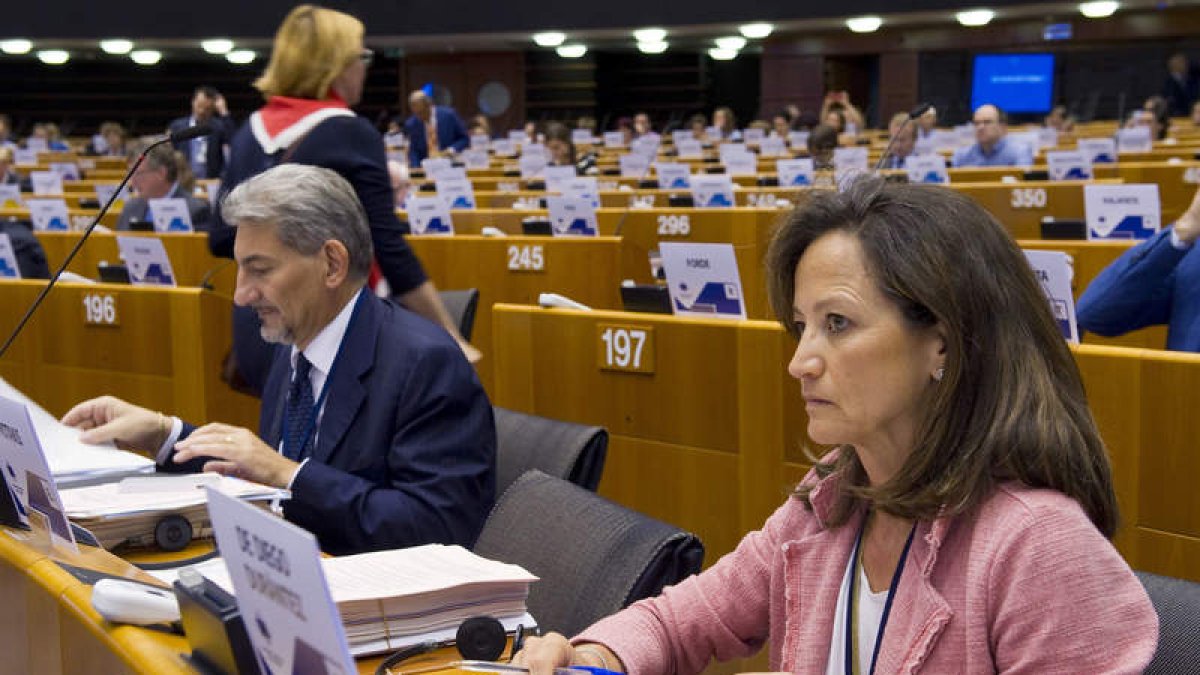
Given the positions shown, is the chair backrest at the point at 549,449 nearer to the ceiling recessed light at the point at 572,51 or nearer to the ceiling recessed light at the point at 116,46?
the ceiling recessed light at the point at 116,46

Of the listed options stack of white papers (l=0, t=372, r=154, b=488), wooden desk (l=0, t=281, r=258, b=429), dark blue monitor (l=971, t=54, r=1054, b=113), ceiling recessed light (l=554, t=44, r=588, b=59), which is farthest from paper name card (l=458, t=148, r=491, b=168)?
stack of white papers (l=0, t=372, r=154, b=488)

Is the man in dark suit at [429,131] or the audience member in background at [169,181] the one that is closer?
the audience member in background at [169,181]

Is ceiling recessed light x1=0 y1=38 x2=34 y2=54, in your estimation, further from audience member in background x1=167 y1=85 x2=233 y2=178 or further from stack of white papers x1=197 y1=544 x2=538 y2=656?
stack of white papers x1=197 y1=544 x2=538 y2=656

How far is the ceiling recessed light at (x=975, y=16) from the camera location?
19.5 metres

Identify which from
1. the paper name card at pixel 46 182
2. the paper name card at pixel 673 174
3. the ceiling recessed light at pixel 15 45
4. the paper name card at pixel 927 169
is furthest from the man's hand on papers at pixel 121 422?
the ceiling recessed light at pixel 15 45

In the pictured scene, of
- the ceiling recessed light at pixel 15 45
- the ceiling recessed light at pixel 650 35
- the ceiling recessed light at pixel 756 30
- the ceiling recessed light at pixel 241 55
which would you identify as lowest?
the ceiling recessed light at pixel 15 45

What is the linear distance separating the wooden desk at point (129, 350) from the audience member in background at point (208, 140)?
19.7ft

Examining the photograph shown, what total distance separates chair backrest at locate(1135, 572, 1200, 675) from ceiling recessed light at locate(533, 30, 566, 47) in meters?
19.6

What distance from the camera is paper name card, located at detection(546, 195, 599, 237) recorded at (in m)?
8.02

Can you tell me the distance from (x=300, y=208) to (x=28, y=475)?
2.32 ft

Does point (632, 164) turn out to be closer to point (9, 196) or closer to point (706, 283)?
point (9, 196)

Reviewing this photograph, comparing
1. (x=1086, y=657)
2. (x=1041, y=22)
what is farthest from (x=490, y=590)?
(x=1041, y=22)

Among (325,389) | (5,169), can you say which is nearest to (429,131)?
(5,169)

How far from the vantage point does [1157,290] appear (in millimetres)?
3588
